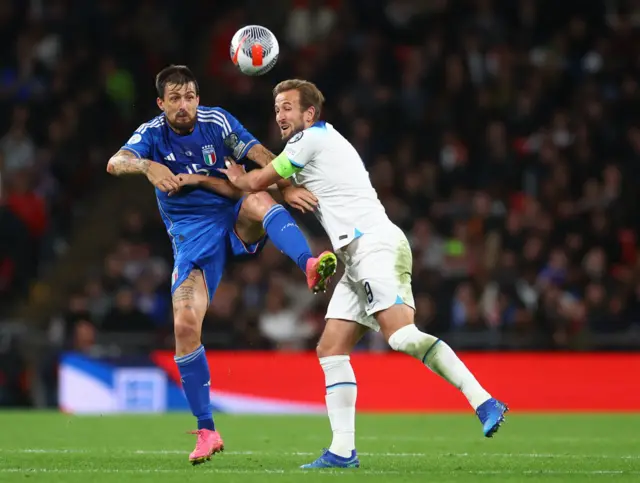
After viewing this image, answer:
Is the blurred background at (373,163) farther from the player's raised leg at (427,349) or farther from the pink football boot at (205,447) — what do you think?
the player's raised leg at (427,349)

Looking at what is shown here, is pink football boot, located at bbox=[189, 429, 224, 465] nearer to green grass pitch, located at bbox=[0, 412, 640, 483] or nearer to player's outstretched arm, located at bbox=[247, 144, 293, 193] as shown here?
green grass pitch, located at bbox=[0, 412, 640, 483]

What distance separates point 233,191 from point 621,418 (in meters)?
6.59

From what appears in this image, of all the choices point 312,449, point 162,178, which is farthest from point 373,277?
point 312,449

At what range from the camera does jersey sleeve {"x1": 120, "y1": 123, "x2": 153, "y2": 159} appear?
8031mm

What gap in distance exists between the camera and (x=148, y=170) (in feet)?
25.9

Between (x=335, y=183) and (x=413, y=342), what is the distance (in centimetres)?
117

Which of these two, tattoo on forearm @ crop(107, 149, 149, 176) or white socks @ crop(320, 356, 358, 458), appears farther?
tattoo on forearm @ crop(107, 149, 149, 176)

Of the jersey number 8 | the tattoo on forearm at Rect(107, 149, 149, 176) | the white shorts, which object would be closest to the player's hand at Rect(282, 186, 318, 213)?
the white shorts

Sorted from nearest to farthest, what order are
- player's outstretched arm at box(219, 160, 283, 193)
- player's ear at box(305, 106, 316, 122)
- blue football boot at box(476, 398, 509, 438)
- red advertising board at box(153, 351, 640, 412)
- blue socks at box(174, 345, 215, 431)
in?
blue football boot at box(476, 398, 509, 438) → player's outstretched arm at box(219, 160, 283, 193) → player's ear at box(305, 106, 316, 122) → blue socks at box(174, 345, 215, 431) → red advertising board at box(153, 351, 640, 412)

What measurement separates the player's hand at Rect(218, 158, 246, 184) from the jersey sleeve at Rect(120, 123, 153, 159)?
1.64 feet

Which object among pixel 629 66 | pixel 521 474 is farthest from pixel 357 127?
pixel 521 474

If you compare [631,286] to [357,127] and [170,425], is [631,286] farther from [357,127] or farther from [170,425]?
[170,425]

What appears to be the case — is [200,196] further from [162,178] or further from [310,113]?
[310,113]

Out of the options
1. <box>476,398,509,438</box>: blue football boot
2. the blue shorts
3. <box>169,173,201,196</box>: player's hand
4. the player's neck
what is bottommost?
<box>476,398,509,438</box>: blue football boot
